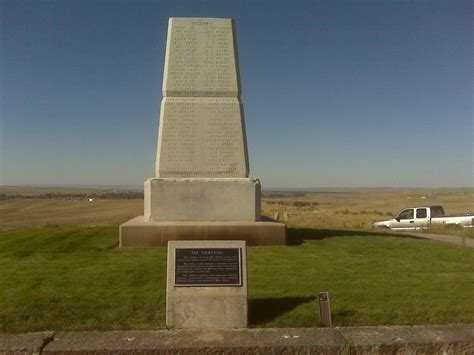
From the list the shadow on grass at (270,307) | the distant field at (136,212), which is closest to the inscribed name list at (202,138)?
the shadow on grass at (270,307)

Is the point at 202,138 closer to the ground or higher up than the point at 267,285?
higher up

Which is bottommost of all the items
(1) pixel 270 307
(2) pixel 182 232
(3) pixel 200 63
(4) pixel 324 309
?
(1) pixel 270 307

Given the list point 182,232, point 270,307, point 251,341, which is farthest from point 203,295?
point 182,232

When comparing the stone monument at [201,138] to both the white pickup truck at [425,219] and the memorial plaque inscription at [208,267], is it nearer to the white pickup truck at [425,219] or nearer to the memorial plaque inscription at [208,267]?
the memorial plaque inscription at [208,267]

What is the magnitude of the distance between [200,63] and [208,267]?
5.93 metres

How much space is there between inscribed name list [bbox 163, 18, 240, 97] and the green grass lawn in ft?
11.0

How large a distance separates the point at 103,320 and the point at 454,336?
3477mm

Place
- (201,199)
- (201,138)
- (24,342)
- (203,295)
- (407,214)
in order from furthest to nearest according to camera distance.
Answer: (407,214)
(201,138)
(201,199)
(203,295)
(24,342)

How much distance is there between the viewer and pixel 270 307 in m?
5.54

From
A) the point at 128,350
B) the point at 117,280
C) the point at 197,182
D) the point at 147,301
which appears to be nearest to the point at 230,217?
the point at 197,182

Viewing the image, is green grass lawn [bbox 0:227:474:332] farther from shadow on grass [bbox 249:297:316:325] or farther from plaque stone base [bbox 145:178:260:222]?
plaque stone base [bbox 145:178:260:222]

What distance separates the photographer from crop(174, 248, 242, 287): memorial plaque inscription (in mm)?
5051

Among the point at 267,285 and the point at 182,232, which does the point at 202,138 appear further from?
the point at 267,285

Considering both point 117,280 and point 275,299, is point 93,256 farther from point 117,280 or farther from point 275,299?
point 275,299
